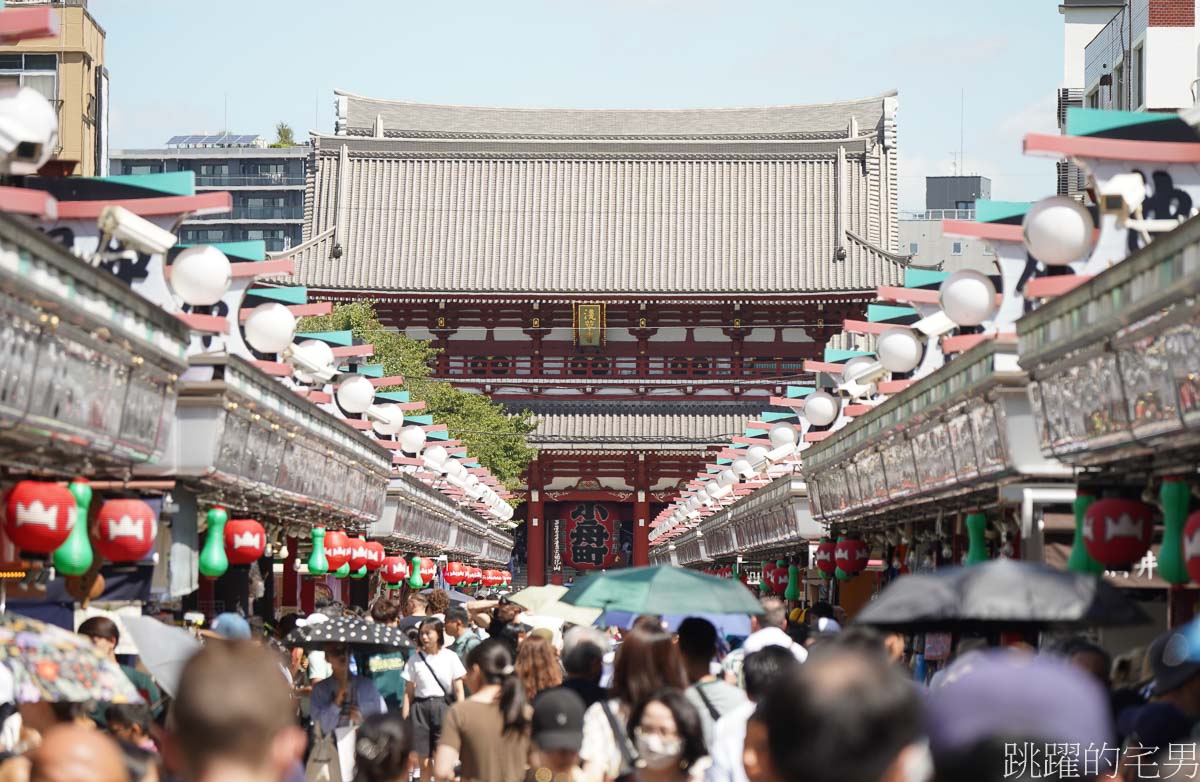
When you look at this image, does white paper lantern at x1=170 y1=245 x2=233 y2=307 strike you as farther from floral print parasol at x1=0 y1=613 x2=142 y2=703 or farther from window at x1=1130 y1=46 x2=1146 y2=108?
window at x1=1130 y1=46 x2=1146 y2=108

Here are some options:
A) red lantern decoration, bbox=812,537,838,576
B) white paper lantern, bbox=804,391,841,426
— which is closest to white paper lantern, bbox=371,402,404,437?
white paper lantern, bbox=804,391,841,426

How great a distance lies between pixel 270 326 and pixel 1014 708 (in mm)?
12981

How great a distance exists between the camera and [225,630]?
46.7 feet

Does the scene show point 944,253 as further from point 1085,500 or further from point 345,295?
point 1085,500

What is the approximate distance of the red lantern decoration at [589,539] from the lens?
6338 cm

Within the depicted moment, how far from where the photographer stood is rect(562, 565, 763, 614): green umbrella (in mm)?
11555

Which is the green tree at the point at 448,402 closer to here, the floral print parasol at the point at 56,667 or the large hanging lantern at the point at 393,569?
the large hanging lantern at the point at 393,569

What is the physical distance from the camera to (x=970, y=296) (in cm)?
1602

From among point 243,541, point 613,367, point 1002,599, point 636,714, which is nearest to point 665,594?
point 636,714

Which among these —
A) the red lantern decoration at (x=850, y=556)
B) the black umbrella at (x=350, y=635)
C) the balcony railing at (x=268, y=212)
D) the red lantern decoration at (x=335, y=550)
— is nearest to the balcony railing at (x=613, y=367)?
the red lantern decoration at (x=850, y=556)

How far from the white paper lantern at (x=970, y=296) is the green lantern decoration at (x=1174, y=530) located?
4.43 m

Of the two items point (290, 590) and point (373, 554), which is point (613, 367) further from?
point (373, 554)

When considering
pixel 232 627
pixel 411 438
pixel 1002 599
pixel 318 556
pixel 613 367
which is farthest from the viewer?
pixel 613 367

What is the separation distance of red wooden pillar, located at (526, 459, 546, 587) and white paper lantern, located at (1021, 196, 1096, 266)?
4707cm
